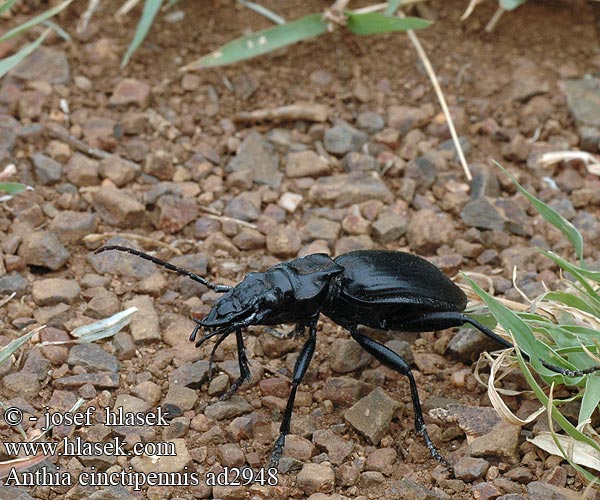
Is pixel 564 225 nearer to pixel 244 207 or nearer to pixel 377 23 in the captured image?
pixel 244 207

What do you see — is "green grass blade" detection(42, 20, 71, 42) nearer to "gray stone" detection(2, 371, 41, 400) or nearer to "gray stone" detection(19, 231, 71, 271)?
"gray stone" detection(19, 231, 71, 271)

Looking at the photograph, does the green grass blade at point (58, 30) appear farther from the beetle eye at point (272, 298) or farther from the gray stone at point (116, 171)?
the beetle eye at point (272, 298)

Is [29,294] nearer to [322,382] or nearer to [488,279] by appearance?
[322,382]

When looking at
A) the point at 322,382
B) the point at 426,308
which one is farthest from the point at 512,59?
the point at 322,382

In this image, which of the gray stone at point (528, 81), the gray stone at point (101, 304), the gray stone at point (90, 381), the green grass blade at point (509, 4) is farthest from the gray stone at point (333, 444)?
the green grass blade at point (509, 4)

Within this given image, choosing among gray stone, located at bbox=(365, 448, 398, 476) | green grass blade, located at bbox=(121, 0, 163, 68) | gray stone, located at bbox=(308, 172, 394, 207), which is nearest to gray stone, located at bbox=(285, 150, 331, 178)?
gray stone, located at bbox=(308, 172, 394, 207)
